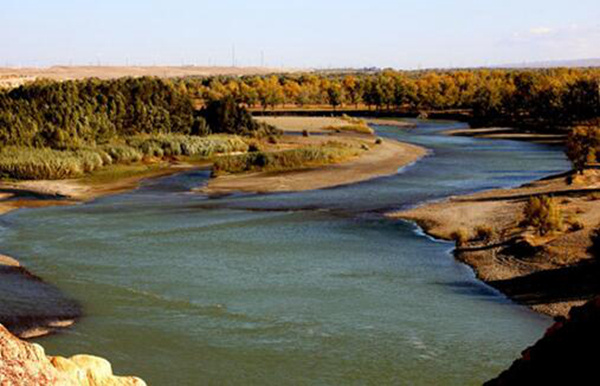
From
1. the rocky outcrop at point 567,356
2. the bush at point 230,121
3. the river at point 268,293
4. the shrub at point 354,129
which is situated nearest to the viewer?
the rocky outcrop at point 567,356

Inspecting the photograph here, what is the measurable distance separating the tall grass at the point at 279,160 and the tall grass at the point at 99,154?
7513mm

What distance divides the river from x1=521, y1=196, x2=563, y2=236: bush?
11.8ft

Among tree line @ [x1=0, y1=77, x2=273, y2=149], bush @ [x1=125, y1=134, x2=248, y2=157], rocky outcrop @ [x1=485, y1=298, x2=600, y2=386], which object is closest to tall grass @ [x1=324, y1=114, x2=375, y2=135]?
tree line @ [x1=0, y1=77, x2=273, y2=149]

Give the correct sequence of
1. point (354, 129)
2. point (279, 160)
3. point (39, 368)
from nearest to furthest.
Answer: point (39, 368) < point (279, 160) < point (354, 129)

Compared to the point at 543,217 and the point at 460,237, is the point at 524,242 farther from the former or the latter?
the point at 460,237

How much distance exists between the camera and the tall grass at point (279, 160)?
5884cm

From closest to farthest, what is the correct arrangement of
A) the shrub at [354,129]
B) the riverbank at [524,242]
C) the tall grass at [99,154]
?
the riverbank at [524,242]
the tall grass at [99,154]
the shrub at [354,129]

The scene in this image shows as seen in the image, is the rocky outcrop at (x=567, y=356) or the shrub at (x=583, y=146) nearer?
the rocky outcrop at (x=567, y=356)

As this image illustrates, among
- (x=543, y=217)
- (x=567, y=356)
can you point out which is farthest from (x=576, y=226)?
(x=567, y=356)

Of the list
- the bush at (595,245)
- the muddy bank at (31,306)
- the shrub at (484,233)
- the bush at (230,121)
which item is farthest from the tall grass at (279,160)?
the bush at (595,245)

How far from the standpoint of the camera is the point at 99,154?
61.6 m

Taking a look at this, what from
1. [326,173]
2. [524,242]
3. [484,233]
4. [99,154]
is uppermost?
[99,154]

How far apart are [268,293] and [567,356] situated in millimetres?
15863

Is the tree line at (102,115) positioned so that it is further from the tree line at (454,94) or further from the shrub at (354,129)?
the tree line at (454,94)
